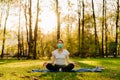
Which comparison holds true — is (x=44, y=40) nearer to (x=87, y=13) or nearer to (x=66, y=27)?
(x=66, y=27)

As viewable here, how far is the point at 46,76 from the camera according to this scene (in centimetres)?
1430

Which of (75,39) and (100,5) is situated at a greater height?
(100,5)

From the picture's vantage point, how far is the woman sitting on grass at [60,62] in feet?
53.7

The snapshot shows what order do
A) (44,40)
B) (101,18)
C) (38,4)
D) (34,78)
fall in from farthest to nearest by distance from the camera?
(44,40)
(101,18)
(38,4)
(34,78)

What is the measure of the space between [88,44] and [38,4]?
1440 centimetres

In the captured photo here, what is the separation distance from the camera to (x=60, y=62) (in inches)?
659

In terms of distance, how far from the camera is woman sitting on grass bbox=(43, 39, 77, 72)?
1636cm

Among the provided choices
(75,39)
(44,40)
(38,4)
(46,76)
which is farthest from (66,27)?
(46,76)

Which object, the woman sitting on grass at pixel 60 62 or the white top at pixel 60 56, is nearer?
the woman sitting on grass at pixel 60 62

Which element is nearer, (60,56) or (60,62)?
(60,56)

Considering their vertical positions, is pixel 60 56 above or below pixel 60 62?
above

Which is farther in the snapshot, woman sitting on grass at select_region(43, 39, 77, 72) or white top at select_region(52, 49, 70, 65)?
white top at select_region(52, 49, 70, 65)

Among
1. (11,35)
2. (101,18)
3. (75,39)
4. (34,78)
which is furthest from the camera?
(75,39)

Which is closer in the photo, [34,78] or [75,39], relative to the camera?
[34,78]
